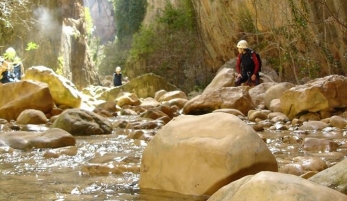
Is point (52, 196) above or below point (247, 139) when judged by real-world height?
below

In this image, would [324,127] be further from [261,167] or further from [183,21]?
[183,21]

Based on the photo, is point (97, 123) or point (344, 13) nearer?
point (97, 123)

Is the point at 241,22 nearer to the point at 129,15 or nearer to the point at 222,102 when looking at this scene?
the point at 222,102

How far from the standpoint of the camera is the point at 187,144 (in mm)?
2932

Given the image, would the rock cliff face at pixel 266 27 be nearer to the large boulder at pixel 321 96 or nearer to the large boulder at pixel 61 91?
the large boulder at pixel 321 96

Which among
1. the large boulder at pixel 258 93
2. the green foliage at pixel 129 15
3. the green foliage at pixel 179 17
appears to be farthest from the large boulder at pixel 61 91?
the green foliage at pixel 129 15

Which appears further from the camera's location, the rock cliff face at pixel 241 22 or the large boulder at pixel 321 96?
the rock cliff face at pixel 241 22

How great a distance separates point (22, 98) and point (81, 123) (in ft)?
10.9

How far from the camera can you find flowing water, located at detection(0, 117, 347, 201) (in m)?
2.85

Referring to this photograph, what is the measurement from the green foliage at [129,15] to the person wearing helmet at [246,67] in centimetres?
1652

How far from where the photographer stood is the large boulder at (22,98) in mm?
9328

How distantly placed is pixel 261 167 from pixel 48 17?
1807cm

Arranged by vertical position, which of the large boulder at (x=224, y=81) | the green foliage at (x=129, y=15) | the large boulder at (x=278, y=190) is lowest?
the large boulder at (x=278, y=190)

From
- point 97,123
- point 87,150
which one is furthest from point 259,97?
point 87,150
